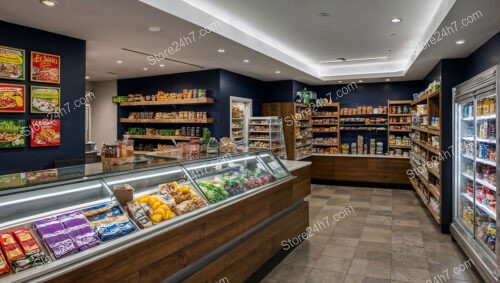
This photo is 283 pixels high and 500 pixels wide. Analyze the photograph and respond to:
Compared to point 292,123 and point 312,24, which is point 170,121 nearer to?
point 292,123

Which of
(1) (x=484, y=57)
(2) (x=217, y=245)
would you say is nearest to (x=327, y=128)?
(1) (x=484, y=57)

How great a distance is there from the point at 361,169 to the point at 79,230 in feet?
27.4

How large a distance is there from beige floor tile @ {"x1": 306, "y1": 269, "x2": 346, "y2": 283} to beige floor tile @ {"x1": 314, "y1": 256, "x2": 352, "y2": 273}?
9 cm

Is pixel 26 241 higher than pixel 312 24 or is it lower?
lower

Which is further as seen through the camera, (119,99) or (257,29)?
(119,99)

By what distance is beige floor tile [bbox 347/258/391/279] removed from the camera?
3.82 m

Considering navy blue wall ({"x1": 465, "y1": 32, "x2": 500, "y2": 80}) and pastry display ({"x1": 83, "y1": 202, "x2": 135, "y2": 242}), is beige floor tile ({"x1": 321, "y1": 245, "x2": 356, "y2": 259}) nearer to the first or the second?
navy blue wall ({"x1": 465, "y1": 32, "x2": 500, "y2": 80})

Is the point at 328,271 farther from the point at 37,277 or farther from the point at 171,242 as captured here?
the point at 37,277

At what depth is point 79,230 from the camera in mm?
1932

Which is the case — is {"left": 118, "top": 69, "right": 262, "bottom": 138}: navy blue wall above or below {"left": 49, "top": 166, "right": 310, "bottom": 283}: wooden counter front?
above

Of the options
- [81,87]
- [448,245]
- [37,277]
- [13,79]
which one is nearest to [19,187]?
[37,277]

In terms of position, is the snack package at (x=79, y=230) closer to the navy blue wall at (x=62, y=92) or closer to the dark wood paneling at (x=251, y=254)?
the dark wood paneling at (x=251, y=254)

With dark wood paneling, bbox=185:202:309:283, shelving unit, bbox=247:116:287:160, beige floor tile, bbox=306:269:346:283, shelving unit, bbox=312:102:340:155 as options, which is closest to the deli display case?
dark wood paneling, bbox=185:202:309:283

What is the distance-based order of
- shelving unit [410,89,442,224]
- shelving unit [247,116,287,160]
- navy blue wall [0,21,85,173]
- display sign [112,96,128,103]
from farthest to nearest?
display sign [112,96,128,103], shelving unit [247,116,287,160], shelving unit [410,89,442,224], navy blue wall [0,21,85,173]
